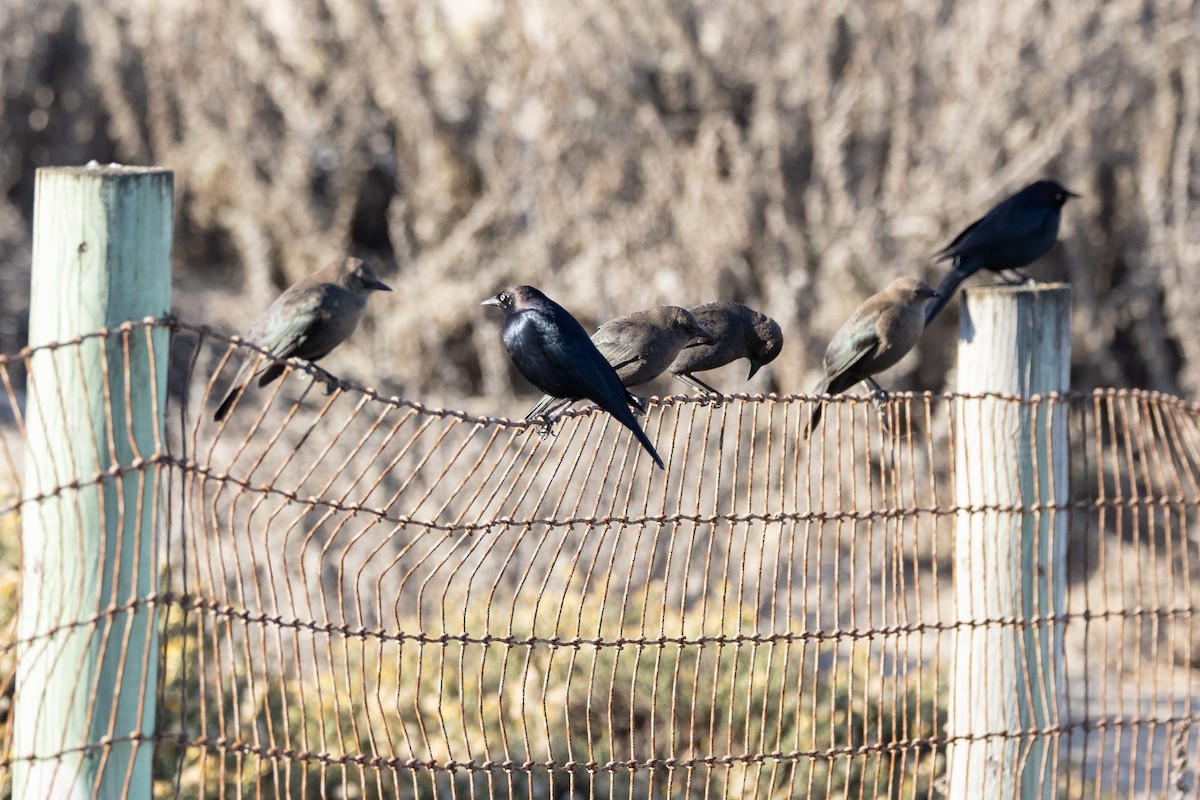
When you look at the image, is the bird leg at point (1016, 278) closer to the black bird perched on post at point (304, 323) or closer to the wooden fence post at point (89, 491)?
the black bird perched on post at point (304, 323)

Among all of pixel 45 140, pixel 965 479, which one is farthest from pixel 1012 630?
pixel 45 140

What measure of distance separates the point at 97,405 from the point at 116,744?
592mm

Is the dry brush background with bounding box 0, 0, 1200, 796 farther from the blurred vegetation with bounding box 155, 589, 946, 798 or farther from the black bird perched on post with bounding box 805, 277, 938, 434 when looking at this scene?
the black bird perched on post with bounding box 805, 277, 938, 434

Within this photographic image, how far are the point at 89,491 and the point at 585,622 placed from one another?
3392 millimetres

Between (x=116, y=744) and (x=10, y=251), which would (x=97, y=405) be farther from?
(x=10, y=251)

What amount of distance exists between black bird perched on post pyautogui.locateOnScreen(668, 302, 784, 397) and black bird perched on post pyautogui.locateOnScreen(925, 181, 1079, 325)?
1060mm

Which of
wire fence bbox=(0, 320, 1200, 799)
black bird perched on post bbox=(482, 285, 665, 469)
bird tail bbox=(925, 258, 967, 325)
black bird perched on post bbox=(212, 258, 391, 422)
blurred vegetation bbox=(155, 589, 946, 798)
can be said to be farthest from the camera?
bird tail bbox=(925, 258, 967, 325)

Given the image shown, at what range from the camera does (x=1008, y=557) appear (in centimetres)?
382

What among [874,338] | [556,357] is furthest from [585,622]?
[556,357]

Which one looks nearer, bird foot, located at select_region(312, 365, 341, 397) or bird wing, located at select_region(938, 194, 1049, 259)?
bird foot, located at select_region(312, 365, 341, 397)

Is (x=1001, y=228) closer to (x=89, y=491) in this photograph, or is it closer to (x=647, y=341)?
(x=647, y=341)

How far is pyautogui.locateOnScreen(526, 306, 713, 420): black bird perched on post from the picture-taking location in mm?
4707

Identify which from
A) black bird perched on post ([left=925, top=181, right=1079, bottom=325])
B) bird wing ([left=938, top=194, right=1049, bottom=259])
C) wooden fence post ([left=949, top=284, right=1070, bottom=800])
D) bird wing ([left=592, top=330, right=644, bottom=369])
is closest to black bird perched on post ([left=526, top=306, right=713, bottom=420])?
bird wing ([left=592, top=330, right=644, bottom=369])

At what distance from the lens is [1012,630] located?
381 cm
